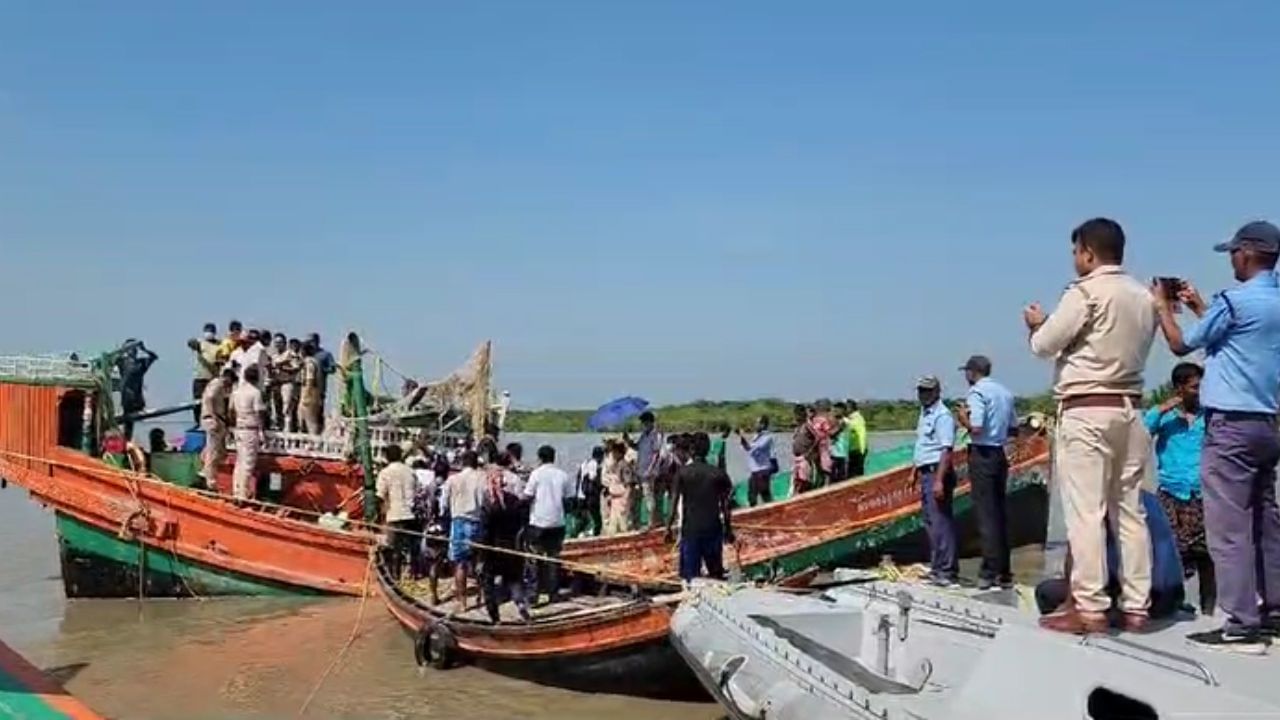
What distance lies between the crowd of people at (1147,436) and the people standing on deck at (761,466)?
1256 centimetres

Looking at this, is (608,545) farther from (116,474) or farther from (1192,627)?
(1192,627)

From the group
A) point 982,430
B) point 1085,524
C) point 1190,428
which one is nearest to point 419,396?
point 982,430

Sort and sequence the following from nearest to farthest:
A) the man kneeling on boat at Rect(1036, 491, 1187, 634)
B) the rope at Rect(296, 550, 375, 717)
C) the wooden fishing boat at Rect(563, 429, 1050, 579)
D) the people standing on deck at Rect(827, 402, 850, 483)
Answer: the man kneeling on boat at Rect(1036, 491, 1187, 634)
the rope at Rect(296, 550, 375, 717)
the wooden fishing boat at Rect(563, 429, 1050, 579)
the people standing on deck at Rect(827, 402, 850, 483)

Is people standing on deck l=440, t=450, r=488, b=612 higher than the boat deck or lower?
higher

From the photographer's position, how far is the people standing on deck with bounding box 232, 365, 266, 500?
17.0 metres

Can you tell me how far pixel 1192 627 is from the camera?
5293 millimetres

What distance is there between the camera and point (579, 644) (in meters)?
10.6

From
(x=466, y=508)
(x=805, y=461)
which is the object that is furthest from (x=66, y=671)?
(x=805, y=461)

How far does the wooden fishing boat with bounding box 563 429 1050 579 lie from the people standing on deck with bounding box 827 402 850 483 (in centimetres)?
219

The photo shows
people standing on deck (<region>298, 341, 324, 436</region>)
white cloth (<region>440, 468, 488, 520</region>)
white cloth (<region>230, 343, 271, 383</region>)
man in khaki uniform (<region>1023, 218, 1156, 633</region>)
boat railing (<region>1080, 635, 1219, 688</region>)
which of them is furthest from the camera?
people standing on deck (<region>298, 341, 324, 436</region>)

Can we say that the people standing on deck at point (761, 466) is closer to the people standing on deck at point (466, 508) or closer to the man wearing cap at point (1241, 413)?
the people standing on deck at point (466, 508)

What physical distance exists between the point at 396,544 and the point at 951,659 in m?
9.99

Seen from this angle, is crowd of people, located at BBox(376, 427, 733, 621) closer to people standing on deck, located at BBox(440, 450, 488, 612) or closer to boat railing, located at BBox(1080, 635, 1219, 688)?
people standing on deck, located at BBox(440, 450, 488, 612)

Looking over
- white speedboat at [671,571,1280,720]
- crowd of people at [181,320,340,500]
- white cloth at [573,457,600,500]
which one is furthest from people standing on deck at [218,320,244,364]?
white speedboat at [671,571,1280,720]
